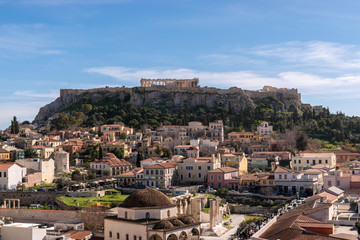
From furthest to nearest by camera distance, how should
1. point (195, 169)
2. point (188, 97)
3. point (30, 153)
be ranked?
point (188, 97) < point (30, 153) < point (195, 169)

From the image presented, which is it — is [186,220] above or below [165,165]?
below

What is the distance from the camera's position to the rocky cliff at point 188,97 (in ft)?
391

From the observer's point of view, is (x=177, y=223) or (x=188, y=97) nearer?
(x=177, y=223)

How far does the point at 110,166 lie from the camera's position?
7125 centimetres

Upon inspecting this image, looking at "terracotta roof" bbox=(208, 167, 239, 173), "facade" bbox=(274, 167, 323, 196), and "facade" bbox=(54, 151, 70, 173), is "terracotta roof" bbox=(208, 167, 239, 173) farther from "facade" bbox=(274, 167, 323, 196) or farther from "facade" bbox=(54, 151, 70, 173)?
"facade" bbox=(54, 151, 70, 173)

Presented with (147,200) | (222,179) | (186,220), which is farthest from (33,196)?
(186,220)

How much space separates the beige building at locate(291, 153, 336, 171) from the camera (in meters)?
67.9

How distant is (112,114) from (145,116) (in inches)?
338

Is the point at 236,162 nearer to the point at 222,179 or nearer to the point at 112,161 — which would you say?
the point at 222,179

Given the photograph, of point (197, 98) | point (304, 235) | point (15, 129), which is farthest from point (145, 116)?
point (304, 235)

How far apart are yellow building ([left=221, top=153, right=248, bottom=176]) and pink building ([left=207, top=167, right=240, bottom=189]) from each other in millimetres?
4592

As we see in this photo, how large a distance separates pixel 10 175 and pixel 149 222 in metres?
31.1

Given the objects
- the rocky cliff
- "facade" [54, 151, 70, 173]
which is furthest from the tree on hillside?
"facade" [54, 151, 70, 173]

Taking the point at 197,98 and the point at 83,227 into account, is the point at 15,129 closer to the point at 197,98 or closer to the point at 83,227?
the point at 197,98
